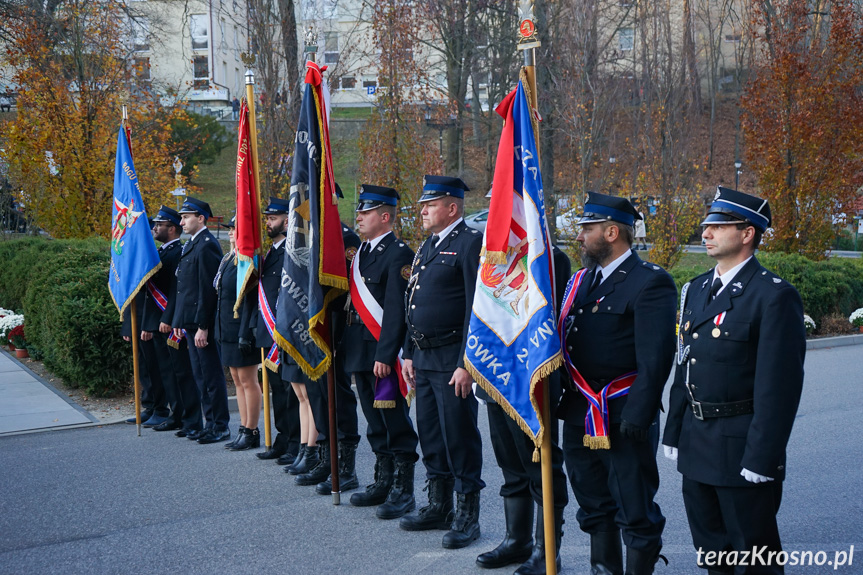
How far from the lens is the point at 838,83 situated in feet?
52.5

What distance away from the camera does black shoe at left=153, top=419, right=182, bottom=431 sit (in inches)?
337

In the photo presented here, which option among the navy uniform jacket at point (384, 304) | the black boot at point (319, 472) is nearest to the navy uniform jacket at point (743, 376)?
the navy uniform jacket at point (384, 304)

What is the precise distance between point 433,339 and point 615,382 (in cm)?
137

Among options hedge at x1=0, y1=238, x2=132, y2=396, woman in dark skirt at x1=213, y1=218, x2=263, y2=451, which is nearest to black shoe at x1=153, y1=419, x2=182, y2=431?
woman in dark skirt at x1=213, y1=218, x2=263, y2=451

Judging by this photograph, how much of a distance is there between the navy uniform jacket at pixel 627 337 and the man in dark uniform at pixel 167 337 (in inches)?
192

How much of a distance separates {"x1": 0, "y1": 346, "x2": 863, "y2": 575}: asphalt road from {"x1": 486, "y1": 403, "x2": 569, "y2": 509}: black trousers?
450mm

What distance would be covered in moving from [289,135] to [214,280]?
170 inches

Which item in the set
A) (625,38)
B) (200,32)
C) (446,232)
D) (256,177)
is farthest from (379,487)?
(200,32)

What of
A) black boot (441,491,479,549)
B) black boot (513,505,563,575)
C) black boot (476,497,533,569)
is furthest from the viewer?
black boot (441,491,479,549)

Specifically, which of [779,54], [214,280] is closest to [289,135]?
[214,280]

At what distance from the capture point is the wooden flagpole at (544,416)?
4117mm

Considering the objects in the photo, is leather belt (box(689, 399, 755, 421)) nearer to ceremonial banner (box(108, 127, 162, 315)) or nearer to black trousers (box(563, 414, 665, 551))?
black trousers (box(563, 414, 665, 551))

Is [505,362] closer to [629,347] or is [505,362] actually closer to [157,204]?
[629,347]

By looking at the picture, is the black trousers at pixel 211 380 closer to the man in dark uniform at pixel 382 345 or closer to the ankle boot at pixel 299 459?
the ankle boot at pixel 299 459
